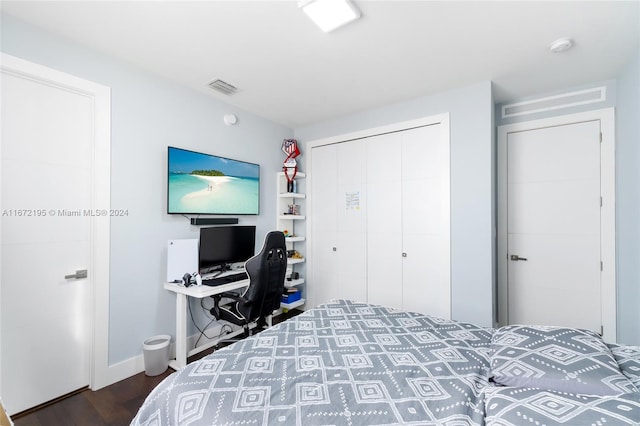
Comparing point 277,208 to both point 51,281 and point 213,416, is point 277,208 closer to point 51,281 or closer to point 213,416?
point 51,281

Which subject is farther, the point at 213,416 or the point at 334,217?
the point at 334,217

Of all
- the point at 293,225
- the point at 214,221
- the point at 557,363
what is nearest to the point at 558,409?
the point at 557,363

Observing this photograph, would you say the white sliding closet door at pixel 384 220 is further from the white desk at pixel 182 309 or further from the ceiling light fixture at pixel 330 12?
the white desk at pixel 182 309

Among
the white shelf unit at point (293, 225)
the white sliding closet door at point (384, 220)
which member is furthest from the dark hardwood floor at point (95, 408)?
the white sliding closet door at point (384, 220)

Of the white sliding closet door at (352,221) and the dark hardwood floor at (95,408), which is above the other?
the white sliding closet door at (352,221)

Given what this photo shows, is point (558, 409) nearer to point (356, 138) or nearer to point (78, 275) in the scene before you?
point (78, 275)

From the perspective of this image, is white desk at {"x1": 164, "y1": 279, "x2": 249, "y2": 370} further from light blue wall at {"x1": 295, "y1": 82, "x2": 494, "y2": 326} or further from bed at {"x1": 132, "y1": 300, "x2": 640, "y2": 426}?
light blue wall at {"x1": 295, "y1": 82, "x2": 494, "y2": 326}

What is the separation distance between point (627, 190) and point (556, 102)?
107 centimetres

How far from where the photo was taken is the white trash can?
91.4 inches

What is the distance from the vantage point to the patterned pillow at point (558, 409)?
32.7 inches

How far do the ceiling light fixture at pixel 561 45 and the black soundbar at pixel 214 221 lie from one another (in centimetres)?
330

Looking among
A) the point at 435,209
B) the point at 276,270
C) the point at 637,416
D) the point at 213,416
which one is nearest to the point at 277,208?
the point at 276,270

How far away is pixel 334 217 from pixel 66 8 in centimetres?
302

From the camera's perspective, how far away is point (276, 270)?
2.53 metres
